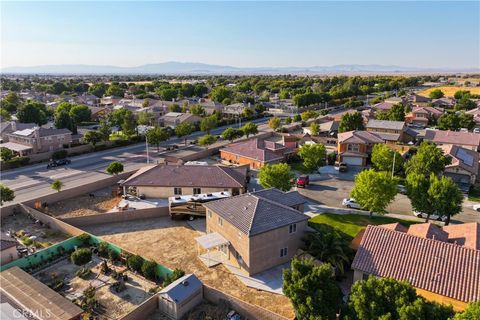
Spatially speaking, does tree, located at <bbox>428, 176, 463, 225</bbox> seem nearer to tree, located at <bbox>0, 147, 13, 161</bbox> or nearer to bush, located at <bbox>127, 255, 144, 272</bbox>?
bush, located at <bbox>127, 255, 144, 272</bbox>

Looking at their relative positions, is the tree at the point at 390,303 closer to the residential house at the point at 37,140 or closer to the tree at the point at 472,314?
the tree at the point at 472,314

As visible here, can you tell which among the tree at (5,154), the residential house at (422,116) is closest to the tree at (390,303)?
the tree at (5,154)

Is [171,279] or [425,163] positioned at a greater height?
[425,163]

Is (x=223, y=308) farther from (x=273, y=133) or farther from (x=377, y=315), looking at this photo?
(x=273, y=133)

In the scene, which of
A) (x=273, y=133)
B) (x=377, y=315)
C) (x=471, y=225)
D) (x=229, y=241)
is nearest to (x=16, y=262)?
(x=229, y=241)

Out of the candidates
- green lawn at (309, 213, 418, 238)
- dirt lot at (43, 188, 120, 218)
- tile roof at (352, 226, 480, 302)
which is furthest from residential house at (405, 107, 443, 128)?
dirt lot at (43, 188, 120, 218)

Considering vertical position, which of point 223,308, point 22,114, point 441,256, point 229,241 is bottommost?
point 223,308

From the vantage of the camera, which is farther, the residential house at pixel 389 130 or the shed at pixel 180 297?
the residential house at pixel 389 130
